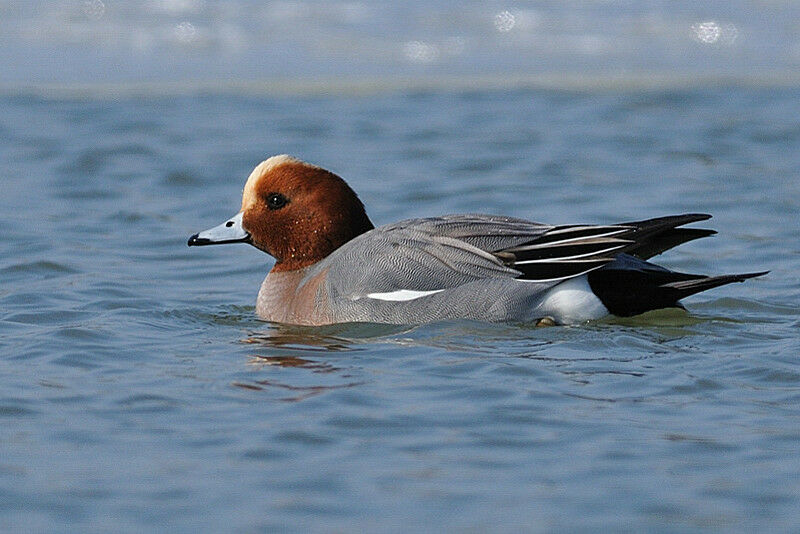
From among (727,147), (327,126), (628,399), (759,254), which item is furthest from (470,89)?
(628,399)

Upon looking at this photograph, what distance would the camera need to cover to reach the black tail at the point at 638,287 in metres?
6.16

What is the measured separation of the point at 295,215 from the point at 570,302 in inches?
57.2

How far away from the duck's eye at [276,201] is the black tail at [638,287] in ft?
5.08

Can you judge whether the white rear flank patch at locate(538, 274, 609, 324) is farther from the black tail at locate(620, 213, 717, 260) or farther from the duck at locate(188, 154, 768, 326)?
the black tail at locate(620, 213, 717, 260)

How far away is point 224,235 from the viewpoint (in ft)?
22.6

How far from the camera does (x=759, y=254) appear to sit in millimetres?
8164

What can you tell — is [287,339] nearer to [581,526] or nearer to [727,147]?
[581,526]

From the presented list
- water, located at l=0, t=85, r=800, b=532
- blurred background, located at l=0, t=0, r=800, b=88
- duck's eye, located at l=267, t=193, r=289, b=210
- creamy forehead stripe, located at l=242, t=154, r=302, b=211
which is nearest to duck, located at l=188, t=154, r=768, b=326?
water, located at l=0, t=85, r=800, b=532

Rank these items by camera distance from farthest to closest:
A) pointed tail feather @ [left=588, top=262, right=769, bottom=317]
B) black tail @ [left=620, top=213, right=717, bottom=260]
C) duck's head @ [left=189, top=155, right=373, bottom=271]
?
duck's head @ [left=189, top=155, right=373, bottom=271] < pointed tail feather @ [left=588, top=262, right=769, bottom=317] < black tail @ [left=620, top=213, right=717, bottom=260]

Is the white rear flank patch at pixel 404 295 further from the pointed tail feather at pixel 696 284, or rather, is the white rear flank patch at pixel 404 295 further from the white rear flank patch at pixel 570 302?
the pointed tail feather at pixel 696 284

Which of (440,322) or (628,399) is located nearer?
(628,399)

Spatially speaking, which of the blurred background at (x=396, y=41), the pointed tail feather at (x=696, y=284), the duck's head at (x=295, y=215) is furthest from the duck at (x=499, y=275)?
the blurred background at (x=396, y=41)

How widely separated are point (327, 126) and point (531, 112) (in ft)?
5.82

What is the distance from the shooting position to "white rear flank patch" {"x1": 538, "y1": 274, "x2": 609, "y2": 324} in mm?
6188
